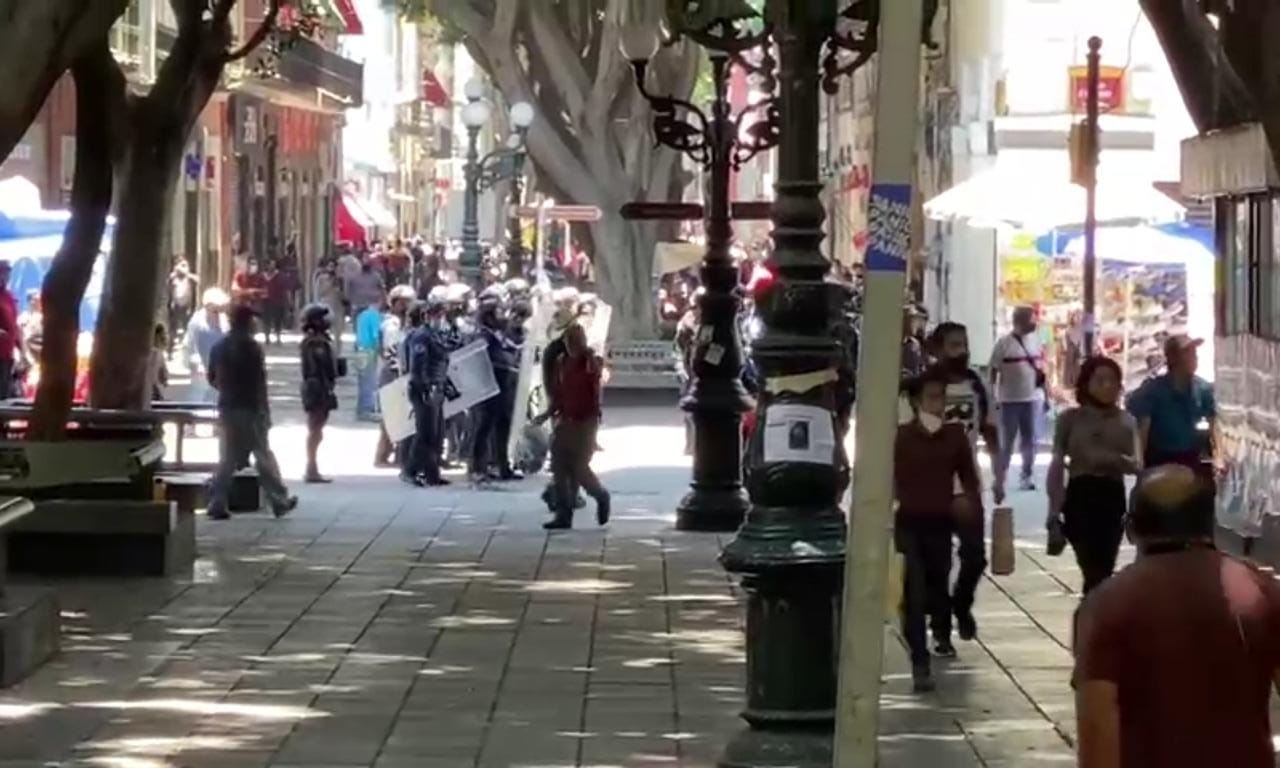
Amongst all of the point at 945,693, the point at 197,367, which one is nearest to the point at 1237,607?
the point at 945,693

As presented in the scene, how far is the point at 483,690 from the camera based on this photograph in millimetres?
13219

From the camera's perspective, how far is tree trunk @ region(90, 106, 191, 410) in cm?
1897

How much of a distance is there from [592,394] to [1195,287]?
34.3ft

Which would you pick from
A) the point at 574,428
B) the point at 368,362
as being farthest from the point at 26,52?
the point at 368,362

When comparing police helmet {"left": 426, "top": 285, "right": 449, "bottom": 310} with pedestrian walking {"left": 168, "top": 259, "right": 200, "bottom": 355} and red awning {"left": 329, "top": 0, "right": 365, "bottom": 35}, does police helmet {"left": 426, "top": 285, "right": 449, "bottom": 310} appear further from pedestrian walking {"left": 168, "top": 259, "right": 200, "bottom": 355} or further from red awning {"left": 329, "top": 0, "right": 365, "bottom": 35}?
red awning {"left": 329, "top": 0, "right": 365, "bottom": 35}

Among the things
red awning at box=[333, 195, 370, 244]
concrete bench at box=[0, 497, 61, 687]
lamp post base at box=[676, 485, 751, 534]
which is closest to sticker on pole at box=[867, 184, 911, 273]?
concrete bench at box=[0, 497, 61, 687]

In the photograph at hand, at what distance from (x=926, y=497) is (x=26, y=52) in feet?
15.5

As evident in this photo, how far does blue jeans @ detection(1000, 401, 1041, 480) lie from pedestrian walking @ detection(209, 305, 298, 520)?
21.3 ft

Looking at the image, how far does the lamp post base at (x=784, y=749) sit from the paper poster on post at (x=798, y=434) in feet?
3.11

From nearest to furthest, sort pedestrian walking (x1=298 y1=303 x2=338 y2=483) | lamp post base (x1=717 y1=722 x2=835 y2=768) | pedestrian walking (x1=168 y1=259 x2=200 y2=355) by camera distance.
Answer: lamp post base (x1=717 y1=722 x2=835 y2=768)
pedestrian walking (x1=298 y1=303 x2=338 y2=483)
pedestrian walking (x1=168 y1=259 x2=200 y2=355)

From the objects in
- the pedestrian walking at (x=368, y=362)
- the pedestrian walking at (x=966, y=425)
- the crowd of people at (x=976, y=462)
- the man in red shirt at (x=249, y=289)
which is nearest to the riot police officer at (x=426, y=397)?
the man in red shirt at (x=249, y=289)

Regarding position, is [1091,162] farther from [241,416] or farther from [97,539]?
[97,539]

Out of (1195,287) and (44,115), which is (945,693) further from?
(44,115)

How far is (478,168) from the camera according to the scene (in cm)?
4453
